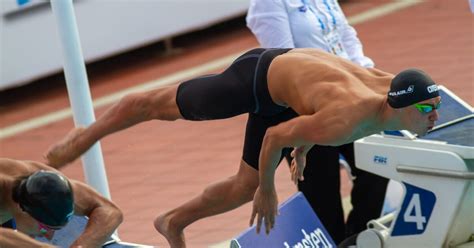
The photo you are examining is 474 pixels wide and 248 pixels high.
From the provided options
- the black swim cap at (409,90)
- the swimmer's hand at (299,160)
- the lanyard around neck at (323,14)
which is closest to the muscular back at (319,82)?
the black swim cap at (409,90)

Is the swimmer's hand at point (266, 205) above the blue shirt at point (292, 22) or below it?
below

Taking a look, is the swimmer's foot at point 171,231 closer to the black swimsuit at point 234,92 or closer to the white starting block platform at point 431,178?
the black swimsuit at point 234,92

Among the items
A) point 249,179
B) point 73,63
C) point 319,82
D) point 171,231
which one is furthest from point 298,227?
point 73,63

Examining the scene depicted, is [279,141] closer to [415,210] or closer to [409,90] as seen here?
[409,90]

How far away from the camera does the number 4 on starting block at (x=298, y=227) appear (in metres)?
6.46

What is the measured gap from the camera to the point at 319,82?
5.95 m

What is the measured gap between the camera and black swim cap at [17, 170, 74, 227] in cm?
525

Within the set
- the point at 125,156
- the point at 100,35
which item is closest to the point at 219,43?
the point at 100,35

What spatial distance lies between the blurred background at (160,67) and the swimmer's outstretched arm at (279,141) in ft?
5.93

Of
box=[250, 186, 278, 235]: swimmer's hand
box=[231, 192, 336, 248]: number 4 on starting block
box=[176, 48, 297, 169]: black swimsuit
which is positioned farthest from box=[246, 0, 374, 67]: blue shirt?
box=[250, 186, 278, 235]: swimmer's hand

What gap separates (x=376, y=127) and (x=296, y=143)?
0.40 metres

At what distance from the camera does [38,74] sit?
11523 millimetres

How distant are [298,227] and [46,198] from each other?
5.83ft

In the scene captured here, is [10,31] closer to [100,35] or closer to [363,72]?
[100,35]
